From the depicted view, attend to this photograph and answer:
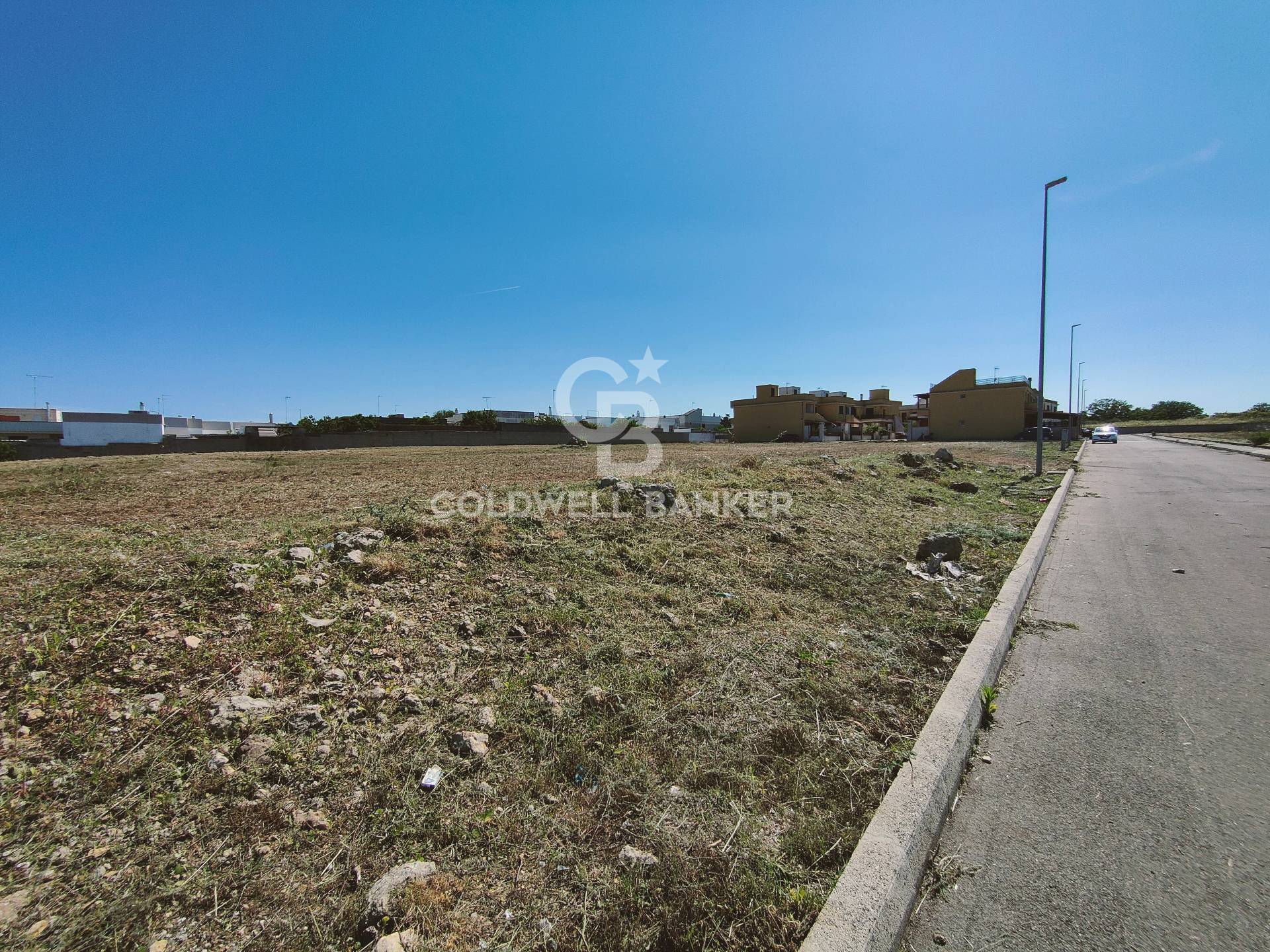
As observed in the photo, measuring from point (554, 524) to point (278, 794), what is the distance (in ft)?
12.0

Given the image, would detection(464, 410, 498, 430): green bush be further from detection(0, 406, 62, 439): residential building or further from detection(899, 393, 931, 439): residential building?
detection(899, 393, 931, 439): residential building

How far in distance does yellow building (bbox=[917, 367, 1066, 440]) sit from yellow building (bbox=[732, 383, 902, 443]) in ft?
24.0

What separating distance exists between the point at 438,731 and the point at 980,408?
6010cm

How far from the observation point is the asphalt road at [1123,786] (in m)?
1.72

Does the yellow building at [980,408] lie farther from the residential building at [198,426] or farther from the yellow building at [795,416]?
the residential building at [198,426]

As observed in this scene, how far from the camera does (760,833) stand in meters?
2.03

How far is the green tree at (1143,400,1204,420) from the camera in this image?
83.5 m

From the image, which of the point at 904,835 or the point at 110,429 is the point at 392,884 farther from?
the point at 110,429

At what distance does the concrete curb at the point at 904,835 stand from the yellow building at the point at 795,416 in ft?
170

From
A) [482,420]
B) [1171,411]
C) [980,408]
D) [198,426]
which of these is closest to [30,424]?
[198,426]

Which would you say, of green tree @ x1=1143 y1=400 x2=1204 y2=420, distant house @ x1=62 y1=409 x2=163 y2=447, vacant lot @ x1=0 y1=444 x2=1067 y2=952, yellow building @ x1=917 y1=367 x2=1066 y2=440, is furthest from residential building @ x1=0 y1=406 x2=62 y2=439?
green tree @ x1=1143 y1=400 x2=1204 y2=420

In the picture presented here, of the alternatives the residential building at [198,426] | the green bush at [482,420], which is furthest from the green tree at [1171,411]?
the residential building at [198,426]

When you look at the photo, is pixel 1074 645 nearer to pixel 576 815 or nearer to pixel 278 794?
pixel 576 815

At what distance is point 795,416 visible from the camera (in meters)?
57.2
